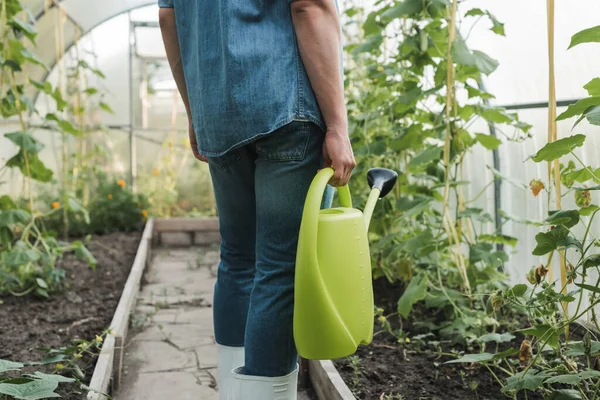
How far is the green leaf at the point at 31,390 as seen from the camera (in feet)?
4.71

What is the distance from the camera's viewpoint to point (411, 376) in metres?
2.17

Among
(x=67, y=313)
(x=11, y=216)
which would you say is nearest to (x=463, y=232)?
(x=67, y=313)

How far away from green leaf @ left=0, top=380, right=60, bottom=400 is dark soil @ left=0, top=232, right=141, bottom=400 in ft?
1.69

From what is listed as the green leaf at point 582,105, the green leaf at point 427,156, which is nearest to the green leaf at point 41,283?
the green leaf at point 427,156

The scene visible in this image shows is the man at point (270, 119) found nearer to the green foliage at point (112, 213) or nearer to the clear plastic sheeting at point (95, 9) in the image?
the green foliage at point (112, 213)

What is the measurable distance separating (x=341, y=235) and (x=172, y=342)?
183cm

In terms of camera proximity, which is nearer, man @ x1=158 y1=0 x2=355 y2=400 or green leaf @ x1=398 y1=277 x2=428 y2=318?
man @ x1=158 y1=0 x2=355 y2=400

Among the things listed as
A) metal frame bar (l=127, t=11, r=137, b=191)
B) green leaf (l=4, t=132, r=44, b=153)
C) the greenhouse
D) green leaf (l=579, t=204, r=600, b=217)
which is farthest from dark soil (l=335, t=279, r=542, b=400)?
metal frame bar (l=127, t=11, r=137, b=191)

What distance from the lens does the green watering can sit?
132 cm

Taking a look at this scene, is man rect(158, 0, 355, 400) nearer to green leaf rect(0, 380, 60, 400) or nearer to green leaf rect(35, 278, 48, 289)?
green leaf rect(0, 380, 60, 400)

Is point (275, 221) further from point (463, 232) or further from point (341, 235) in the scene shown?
point (463, 232)

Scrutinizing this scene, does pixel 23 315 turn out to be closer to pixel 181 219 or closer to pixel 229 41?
pixel 229 41

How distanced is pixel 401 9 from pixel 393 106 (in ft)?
2.27

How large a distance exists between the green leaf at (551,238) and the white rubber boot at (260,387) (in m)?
A: 0.71
